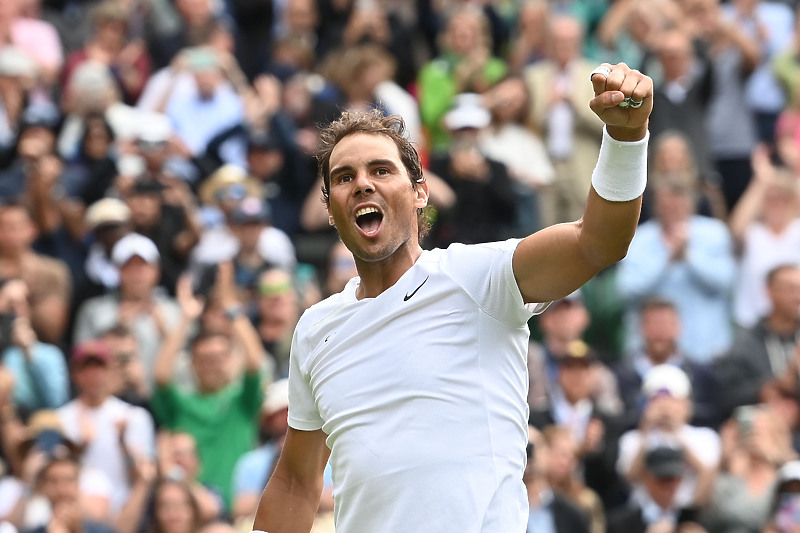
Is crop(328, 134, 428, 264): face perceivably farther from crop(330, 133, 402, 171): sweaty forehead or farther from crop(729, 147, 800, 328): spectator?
crop(729, 147, 800, 328): spectator

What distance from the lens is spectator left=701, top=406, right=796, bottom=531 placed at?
28.2 ft

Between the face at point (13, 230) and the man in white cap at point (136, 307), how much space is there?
1.90 feet

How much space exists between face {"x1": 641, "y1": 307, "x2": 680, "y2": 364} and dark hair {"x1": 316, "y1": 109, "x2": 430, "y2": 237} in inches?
211

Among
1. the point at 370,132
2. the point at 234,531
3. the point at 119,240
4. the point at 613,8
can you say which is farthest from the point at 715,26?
the point at 370,132

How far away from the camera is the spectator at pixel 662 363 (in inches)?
385

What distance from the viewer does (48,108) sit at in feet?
39.5

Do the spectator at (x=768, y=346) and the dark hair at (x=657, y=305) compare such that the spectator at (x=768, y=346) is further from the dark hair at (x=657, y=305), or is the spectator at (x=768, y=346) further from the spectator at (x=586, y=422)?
the spectator at (x=586, y=422)

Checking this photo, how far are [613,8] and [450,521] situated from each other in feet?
33.8

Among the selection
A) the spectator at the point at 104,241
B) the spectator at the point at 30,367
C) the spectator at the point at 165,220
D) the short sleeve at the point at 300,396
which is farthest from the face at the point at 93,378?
the short sleeve at the point at 300,396

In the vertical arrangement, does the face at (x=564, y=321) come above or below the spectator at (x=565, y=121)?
below

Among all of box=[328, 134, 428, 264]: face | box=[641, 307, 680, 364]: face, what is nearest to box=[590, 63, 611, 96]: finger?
box=[328, 134, 428, 264]: face

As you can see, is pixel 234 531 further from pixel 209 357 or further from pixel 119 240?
pixel 119 240

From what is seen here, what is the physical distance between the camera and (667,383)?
925 cm

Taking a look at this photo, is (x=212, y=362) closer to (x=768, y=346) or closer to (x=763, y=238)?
(x=768, y=346)
